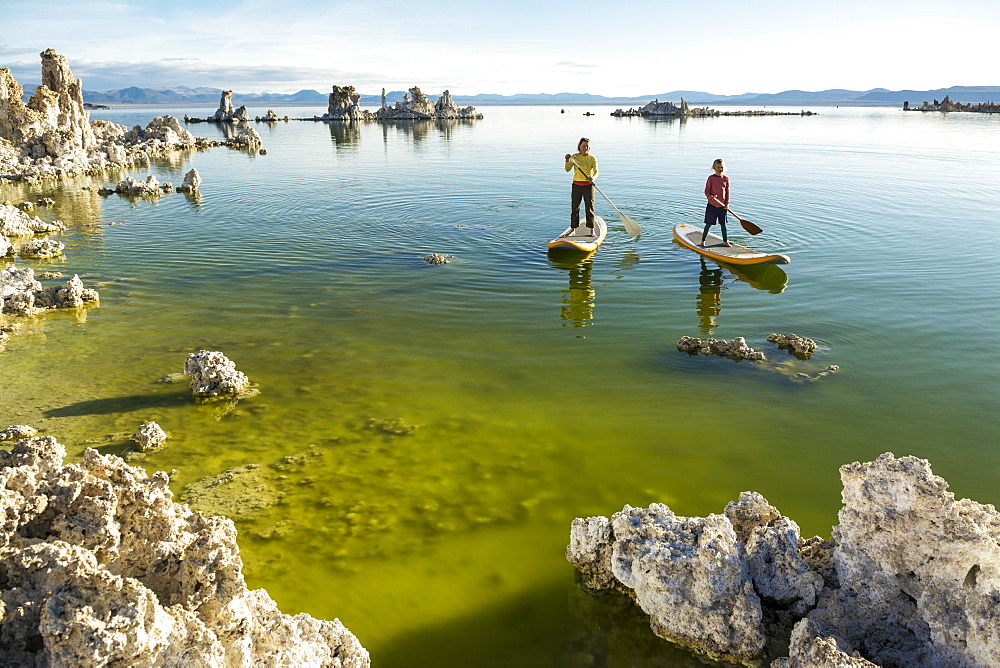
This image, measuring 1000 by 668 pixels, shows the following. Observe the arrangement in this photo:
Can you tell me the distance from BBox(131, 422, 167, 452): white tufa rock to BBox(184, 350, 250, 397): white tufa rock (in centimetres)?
118

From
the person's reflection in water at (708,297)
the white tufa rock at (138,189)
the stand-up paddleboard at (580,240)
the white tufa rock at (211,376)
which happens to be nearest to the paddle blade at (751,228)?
the person's reflection in water at (708,297)

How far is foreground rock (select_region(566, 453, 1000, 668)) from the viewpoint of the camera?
4008 millimetres

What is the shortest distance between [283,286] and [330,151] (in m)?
41.3

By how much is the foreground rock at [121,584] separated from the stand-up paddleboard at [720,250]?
14523 mm

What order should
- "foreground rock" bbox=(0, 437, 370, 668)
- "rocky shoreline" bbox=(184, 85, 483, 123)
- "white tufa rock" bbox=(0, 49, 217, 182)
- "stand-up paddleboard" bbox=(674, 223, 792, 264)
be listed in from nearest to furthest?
"foreground rock" bbox=(0, 437, 370, 668)
"stand-up paddleboard" bbox=(674, 223, 792, 264)
"white tufa rock" bbox=(0, 49, 217, 182)
"rocky shoreline" bbox=(184, 85, 483, 123)

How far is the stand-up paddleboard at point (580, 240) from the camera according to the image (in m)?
17.4

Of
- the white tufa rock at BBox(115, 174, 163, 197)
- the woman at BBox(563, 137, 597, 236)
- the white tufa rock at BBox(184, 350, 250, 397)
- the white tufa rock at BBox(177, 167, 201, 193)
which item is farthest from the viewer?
the white tufa rock at BBox(177, 167, 201, 193)

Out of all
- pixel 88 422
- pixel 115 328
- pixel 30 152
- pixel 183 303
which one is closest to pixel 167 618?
pixel 88 422

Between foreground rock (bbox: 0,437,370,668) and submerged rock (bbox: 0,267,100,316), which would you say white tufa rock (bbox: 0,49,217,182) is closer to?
submerged rock (bbox: 0,267,100,316)

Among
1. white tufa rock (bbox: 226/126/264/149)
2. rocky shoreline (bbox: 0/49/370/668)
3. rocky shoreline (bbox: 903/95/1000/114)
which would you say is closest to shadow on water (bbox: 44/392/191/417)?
rocky shoreline (bbox: 0/49/370/668)

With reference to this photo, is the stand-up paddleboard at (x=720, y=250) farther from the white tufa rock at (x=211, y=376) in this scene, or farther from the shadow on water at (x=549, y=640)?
the shadow on water at (x=549, y=640)

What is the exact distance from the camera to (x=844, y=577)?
473 cm

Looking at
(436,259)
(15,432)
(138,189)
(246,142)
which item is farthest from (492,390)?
(246,142)

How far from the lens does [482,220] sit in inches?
890
